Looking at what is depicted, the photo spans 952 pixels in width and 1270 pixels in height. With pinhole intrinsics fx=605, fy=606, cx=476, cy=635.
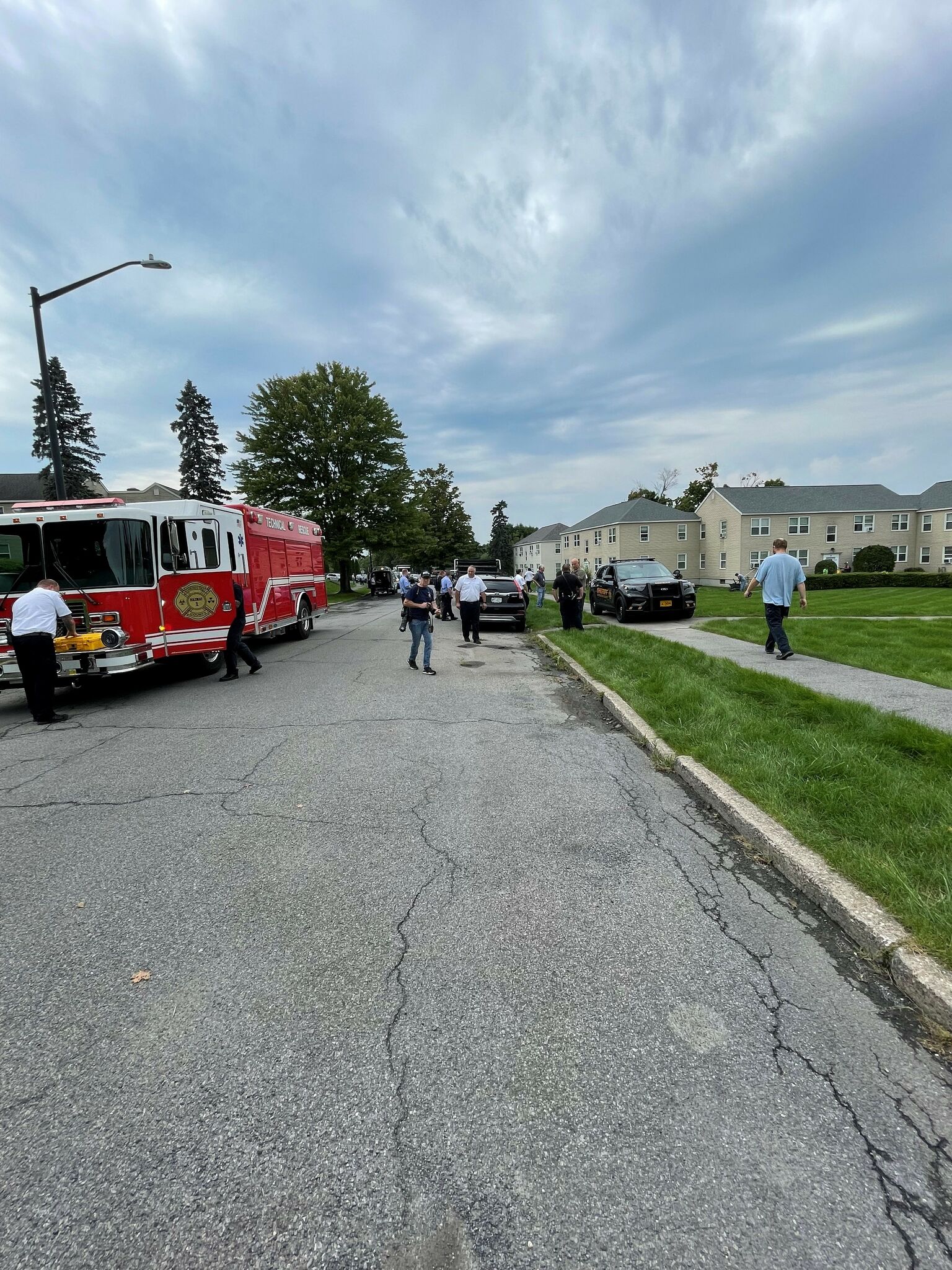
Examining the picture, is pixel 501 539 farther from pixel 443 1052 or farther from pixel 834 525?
pixel 443 1052

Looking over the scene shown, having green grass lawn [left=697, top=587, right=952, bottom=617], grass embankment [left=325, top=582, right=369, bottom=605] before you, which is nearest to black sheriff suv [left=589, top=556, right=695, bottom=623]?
green grass lawn [left=697, top=587, right=952, bottom=617]

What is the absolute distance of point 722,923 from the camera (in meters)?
3.09

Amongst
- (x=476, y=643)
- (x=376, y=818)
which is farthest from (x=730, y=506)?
(x=376, y=818)

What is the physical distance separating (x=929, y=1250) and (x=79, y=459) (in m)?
64.1

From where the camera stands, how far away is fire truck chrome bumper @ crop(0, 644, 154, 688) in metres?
8.02

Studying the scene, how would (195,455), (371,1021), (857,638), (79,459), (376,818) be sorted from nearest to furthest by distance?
(371,1021) < (376,818) < (857,638) < (79,459) < (195,455)

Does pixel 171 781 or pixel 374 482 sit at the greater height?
pixel 374 482

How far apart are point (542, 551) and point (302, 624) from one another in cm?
8299

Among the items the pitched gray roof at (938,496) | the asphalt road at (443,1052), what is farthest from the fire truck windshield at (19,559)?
the pitched gray roof at (938,496)

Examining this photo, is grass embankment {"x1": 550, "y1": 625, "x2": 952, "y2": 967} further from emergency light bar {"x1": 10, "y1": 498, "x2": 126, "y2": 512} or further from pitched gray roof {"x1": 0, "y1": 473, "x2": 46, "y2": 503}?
pitched gray roof {"x1": 0, "y1": 473, "x2": 46, "y2": 503}

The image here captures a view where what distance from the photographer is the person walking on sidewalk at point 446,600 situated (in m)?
22.0

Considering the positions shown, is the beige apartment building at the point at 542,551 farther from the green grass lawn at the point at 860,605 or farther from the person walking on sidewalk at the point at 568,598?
the person walking on sidewalk at the point at 568,598

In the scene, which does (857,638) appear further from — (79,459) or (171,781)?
(79,459)

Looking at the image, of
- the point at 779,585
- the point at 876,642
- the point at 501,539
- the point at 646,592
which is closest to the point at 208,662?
the point at 779,585
